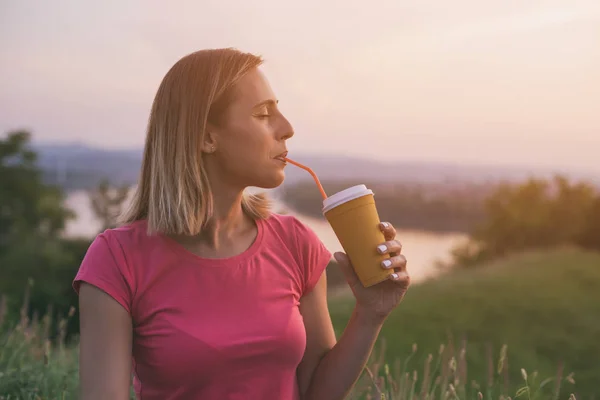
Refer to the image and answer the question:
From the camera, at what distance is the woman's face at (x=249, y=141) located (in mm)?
2654

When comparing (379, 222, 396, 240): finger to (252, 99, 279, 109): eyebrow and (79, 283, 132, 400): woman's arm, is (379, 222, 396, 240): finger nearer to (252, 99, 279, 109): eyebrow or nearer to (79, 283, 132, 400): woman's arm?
(252, 99, 279, 109): eyebrow

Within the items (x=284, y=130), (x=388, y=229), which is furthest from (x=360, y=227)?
(x=284, y=130)

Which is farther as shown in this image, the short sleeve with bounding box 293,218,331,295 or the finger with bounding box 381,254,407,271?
the short sleeve with bounding box 293,218,331,295

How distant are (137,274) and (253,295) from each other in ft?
1.40

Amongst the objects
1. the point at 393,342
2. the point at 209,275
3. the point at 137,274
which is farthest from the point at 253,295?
the point at 393,342

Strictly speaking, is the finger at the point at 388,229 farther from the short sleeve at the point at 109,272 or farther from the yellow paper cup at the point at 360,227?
the short sleeve at the point at 109,272

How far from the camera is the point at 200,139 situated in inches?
104

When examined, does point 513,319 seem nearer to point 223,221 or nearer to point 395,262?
point 395,262

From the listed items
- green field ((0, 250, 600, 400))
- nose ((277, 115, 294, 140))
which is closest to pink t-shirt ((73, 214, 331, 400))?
nose ((277, 115, 294, 140))

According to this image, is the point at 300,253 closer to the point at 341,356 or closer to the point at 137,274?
the point at 341,356

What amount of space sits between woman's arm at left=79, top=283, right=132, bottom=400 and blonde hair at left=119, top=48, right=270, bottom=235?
1.05 feet

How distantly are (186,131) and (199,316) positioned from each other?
665mm

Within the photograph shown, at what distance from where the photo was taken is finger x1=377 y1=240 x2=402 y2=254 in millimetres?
2666

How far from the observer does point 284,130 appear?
8.87ft
